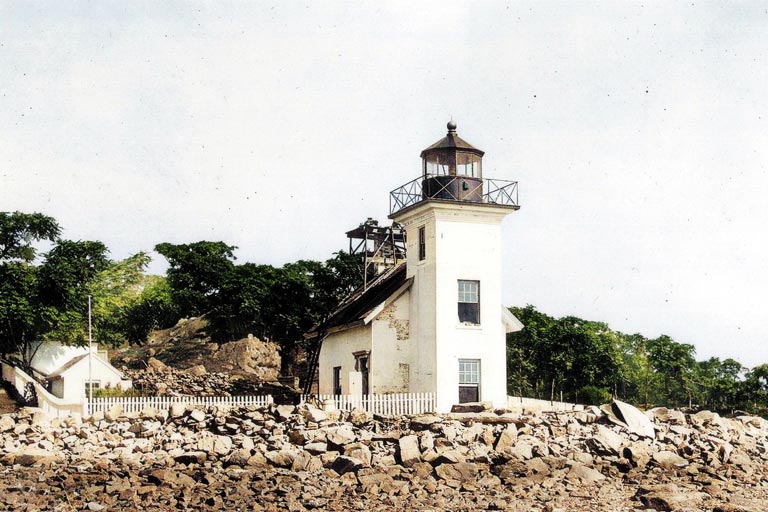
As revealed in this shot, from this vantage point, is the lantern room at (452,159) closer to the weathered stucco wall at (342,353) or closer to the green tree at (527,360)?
the weathered stucco wall at (342,353)

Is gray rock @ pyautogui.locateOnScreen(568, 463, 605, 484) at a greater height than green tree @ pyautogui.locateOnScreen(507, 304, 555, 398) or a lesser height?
lesser

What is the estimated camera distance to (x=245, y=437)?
25375mm

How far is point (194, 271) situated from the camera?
56938 mm

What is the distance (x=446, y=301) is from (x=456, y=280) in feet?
2.45

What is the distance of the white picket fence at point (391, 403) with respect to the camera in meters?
28.6

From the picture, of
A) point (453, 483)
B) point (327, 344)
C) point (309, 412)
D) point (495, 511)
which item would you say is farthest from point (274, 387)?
point (495, 511)

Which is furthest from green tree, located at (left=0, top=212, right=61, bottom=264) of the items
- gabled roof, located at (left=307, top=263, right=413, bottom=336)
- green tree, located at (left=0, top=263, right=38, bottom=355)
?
gabled roof, located at (left=307, top=263, right=413, bottom=336)

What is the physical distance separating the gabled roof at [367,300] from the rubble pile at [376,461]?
17.3 feet

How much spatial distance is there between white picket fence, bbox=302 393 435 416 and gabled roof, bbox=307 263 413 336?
272 cm

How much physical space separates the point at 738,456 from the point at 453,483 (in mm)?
8473

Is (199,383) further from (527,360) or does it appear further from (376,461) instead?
(376,461)

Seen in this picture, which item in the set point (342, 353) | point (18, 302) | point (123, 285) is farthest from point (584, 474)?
point (123, 285)

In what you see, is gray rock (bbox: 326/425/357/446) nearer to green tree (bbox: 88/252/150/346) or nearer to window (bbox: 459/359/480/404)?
window (bbox: 459/359/480/404)

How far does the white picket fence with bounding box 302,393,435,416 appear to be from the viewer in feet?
93.8
